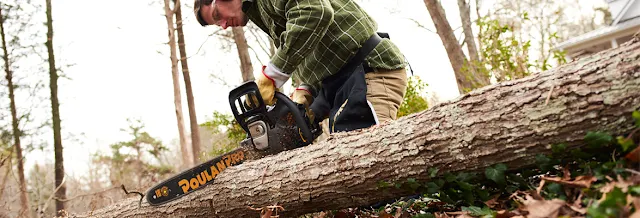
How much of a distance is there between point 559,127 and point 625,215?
1.48 feet

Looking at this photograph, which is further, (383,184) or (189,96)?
(189,96)

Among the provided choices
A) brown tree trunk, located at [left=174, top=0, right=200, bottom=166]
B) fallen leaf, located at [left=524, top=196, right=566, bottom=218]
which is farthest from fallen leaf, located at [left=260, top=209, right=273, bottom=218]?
brown tree trunk, located at [left=174, top=0, right=200, bottom=166]

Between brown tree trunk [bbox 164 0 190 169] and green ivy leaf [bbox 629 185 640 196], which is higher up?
brown tree trunk [bbox 164 0 190 169]

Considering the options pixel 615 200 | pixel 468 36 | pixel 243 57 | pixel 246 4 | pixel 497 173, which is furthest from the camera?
pixel 468 36

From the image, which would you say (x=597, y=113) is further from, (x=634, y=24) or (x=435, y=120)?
(x=634, y=24)

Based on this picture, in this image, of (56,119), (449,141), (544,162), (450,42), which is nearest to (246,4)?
(449,141)

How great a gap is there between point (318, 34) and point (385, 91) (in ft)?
1.74

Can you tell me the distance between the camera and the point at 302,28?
7.50 feet

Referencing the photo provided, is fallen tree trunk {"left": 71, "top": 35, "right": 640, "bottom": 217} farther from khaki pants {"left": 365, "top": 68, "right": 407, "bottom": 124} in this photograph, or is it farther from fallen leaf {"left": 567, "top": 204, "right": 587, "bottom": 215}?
khaki pants {"left": 365, "top": 68, "right": 407, "bottom": 124}

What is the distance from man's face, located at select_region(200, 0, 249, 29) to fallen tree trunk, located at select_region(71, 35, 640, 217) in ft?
3.16

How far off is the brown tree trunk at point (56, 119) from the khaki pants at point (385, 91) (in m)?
9.21

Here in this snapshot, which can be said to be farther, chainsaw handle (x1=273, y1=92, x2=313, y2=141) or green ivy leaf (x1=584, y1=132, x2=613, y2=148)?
chainsaw handle (x1=273, y1=92, x2=313, y2=141)

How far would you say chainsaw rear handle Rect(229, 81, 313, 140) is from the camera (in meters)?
2.42

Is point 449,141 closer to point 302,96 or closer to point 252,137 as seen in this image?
point 252,137
